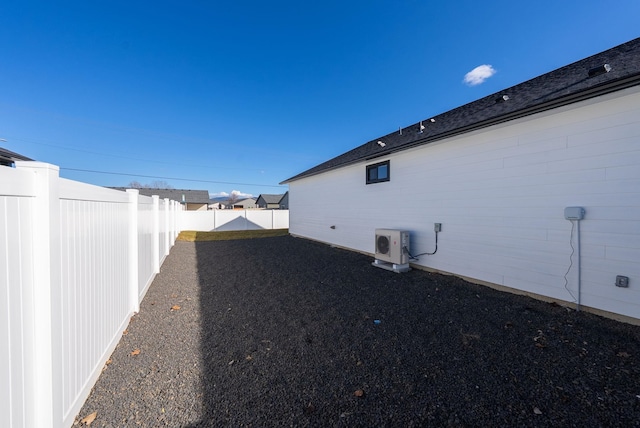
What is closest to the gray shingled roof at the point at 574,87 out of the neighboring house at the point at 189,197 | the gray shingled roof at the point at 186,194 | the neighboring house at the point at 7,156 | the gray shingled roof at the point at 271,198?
the neighboring house at the point at 7,156

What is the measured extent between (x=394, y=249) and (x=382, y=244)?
16.1 inches

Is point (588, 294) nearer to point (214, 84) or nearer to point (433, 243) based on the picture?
point (433, 243)

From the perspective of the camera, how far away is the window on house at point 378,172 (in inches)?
277

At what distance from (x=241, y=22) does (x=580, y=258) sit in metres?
11.6

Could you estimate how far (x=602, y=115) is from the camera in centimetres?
332

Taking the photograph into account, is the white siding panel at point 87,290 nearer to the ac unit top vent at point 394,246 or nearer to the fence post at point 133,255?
the fence post at point 133,255

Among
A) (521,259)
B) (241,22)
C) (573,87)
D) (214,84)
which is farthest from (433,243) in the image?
(214,84)

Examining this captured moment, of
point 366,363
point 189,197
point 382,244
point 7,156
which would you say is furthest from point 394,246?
point 189,197

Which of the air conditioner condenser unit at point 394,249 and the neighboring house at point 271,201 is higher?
the neighboring house at point 271,201

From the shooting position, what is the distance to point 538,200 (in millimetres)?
3922

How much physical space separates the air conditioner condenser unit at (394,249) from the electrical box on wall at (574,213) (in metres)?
2.86

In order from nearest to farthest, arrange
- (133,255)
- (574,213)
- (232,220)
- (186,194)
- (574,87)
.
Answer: (133,255) → (574,213) → (574,87) → (232,220) → (186,194)

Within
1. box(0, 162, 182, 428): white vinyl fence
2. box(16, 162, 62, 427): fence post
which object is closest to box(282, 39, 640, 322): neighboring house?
box(0, 162, 182, 428): white vinyl fence

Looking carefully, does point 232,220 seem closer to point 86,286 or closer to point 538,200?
point 86,286
